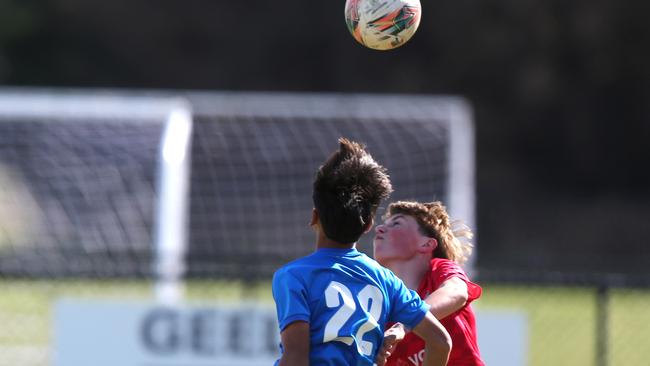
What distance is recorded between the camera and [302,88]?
1267 inches

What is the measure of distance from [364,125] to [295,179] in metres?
0.90

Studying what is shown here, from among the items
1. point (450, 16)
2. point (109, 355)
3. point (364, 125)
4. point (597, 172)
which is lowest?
point (109, 355)

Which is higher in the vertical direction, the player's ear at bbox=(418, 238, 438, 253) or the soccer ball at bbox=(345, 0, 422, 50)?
the soccer ball at bbox=(345, 0, 422, 50)

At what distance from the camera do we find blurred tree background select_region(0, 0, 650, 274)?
2789 centimetres

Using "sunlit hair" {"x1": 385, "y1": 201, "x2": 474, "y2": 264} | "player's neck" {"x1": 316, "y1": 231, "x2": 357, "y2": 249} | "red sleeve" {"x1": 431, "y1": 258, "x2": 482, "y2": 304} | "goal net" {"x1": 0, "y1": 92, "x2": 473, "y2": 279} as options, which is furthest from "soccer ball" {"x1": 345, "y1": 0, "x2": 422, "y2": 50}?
"goal net" {"x1": 0, "y1": 92, "x2": 473, "y2": 279}

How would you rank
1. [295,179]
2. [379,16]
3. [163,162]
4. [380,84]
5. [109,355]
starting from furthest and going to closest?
[380,84]
[295,179]
[163,162]
[109,355]
[379,16]

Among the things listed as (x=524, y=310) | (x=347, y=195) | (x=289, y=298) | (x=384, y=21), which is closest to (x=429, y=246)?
(x=347, y=195)

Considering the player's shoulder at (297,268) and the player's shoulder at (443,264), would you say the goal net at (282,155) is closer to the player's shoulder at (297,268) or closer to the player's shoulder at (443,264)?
the player's shoulder at (443,264)

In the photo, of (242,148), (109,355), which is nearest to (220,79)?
(242,148)

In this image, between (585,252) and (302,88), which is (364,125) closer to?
(585,252)

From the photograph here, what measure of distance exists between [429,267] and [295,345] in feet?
3.22

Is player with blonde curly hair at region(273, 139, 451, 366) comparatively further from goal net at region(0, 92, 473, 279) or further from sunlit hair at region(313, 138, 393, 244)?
goal net at region(0, 92, 473, 279)

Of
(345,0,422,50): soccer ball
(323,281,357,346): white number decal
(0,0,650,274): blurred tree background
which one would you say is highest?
(0,0,650,274): blurred tree background

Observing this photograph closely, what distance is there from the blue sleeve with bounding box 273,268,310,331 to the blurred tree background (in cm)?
2057
